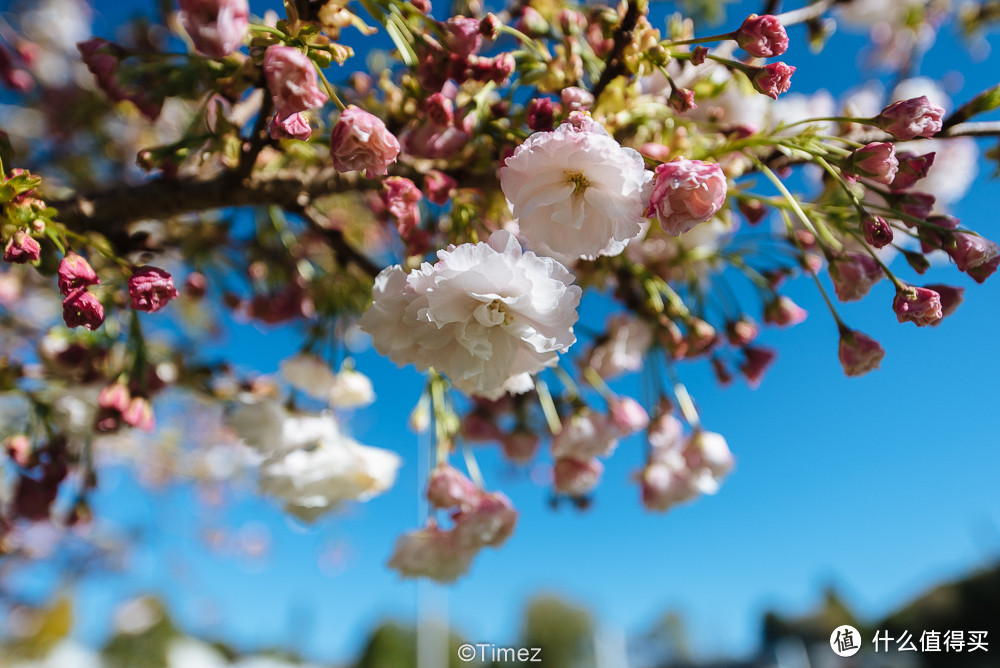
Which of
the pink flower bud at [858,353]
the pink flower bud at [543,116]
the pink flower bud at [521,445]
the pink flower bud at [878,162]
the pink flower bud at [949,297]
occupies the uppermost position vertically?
the pink flower bud at [543,116]

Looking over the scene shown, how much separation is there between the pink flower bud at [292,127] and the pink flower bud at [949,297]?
686 mm

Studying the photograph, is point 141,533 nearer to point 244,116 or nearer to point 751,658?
point 244,116

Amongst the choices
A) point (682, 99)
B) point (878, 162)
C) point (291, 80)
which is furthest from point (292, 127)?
point (878, 162)

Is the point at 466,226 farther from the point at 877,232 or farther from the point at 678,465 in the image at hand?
the point at 678,465

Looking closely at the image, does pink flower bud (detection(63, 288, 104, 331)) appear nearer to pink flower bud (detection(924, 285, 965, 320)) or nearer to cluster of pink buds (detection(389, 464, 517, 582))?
cluster of pink buds (detection(389, 464, 517, 582))

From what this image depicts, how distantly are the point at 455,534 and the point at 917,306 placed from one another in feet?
2.29

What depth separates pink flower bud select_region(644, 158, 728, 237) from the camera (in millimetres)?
492

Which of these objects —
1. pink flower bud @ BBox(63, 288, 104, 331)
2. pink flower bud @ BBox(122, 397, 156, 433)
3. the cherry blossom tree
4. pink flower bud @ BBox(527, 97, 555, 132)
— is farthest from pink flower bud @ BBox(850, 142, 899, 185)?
pink flower bud @ BBox(122, 397, 156, 433)

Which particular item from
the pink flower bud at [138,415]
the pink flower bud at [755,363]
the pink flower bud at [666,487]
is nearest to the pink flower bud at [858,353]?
the pink flower bud at [755,363]

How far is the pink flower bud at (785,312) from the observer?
3.28ft

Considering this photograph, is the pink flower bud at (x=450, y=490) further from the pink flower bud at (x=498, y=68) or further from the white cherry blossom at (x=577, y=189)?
the pink flower bud at (x=498, y=68)

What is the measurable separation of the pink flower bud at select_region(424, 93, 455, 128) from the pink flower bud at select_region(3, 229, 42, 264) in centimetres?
44

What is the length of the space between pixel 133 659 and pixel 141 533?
7.97 meters

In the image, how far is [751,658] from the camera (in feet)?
63.7
